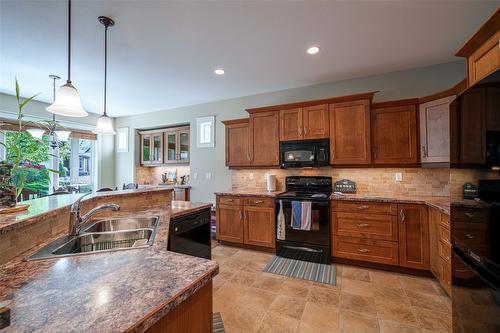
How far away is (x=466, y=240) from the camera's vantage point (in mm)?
1119

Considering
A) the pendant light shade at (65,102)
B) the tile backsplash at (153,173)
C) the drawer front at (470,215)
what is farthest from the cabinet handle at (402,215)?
the tile backsplash at (153,173)

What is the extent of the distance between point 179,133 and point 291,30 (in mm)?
3537

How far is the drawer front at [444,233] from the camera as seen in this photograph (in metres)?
1.99

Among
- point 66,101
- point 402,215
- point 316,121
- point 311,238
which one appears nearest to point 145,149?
point 66,101

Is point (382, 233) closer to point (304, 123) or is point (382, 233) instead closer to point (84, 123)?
point (304, 123)

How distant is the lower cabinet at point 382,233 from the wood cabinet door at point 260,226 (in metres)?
0.86

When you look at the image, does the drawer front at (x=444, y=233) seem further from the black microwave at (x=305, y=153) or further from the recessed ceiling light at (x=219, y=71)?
the recessed ceiling light at (x=219, y=71)

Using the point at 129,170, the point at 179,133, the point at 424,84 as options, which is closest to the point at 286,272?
the point at 424,84

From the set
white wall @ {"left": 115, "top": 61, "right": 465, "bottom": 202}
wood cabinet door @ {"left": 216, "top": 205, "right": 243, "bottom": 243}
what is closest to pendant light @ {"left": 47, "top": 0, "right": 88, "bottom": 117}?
wood cabinet door @ {"left": 216, "top": 205, "right": 243, "bottom": 243}

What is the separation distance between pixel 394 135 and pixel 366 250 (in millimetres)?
1543

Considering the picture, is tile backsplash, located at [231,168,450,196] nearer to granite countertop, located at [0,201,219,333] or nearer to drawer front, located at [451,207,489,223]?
drawer front, located at [451,207,489,223]

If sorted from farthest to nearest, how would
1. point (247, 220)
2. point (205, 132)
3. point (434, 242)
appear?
1. point (205, 132)
2. point (247, 220)
3. point (434, 242)

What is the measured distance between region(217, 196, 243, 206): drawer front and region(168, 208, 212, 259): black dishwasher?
1.11 m

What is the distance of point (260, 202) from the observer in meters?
3.29
